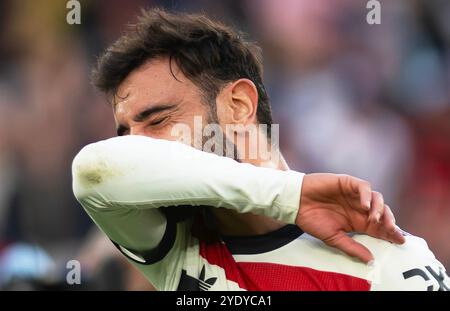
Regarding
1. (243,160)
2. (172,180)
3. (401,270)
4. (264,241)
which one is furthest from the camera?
(243,160)

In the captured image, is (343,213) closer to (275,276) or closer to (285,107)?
(275,276)

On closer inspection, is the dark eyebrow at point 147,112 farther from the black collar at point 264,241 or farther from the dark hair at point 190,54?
the black collar at point 264,241

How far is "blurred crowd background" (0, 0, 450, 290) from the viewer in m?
3.31

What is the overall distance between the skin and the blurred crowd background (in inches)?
54.1

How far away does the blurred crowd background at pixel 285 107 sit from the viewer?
3309 millimetres

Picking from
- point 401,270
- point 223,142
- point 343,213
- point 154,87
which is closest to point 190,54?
point 154,87

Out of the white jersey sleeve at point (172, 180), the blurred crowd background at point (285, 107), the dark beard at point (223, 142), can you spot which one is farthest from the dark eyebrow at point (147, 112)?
the blurred crowd background at point (285, 107)

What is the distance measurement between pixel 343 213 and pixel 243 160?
0.38 meters

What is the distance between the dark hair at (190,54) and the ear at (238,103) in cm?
2

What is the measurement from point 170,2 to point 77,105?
720mm

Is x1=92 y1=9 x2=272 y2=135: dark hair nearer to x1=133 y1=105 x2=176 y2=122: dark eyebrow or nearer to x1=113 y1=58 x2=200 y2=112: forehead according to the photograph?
x1=113 y1=58 x2=200 y2=112: forehead

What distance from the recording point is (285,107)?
362 centimetres

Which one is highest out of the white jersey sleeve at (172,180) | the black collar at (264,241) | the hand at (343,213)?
the white jersey sleeve at (172,180)

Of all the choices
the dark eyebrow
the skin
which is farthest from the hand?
the dark eyebrow
